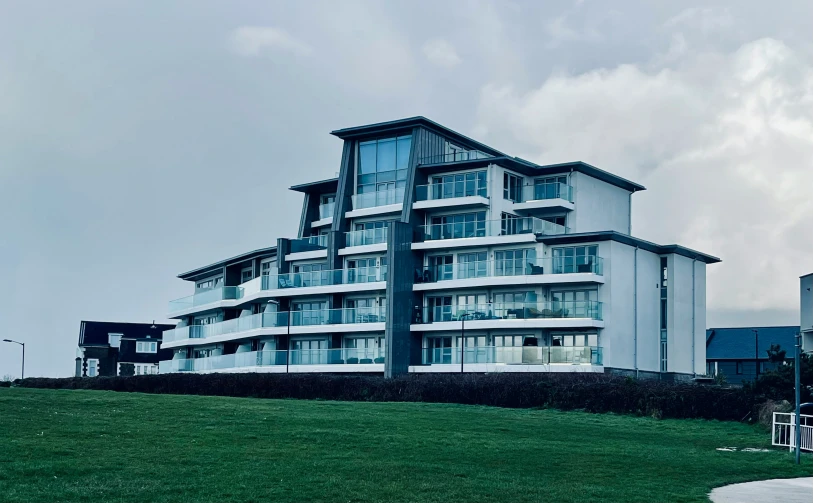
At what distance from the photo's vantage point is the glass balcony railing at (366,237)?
237 ft

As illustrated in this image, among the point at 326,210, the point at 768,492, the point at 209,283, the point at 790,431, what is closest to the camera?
the point at 768,492

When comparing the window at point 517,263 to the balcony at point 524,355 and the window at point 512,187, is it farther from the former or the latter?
the window at point 512,187

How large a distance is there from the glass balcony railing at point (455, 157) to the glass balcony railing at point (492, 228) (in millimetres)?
4216

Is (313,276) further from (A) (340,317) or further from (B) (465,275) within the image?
(B) (465,275)

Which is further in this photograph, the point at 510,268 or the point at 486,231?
the point at 486,231

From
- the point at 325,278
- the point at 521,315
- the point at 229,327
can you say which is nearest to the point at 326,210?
the point at 325,278

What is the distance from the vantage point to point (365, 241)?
7350 cm

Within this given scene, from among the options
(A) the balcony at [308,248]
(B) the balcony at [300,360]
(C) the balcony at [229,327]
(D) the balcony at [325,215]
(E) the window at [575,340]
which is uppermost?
(D) the balcony at [325,215]

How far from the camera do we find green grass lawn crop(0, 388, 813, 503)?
70.0 feet

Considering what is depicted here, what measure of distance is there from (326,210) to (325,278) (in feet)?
19.1

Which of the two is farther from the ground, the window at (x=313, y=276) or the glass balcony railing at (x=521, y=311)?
the window at (x=313, y=276)

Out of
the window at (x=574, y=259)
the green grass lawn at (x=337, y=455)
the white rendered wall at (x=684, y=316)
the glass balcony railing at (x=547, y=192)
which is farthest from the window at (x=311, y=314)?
the green grass lawn at (x=337, y=455)

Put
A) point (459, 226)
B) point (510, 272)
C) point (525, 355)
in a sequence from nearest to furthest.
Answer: point (525, 355) → point (510, 272) → point (459, 226)

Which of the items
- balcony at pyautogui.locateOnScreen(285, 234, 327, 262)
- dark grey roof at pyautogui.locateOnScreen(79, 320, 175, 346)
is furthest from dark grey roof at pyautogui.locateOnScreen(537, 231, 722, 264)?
dark grey roof at pyautogui.locateOnScreen(79, 320, 175, 346)
